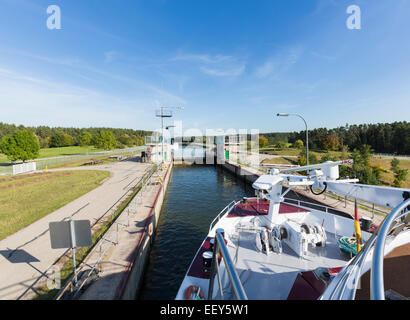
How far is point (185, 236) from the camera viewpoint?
14398 mm

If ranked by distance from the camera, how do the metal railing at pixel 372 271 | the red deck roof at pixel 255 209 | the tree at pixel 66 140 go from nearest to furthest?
the metal railing at pixel 372 271
the red deck roof at pixel 255 209
the tree at pixel 66 140

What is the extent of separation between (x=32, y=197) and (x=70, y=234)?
60.5ft

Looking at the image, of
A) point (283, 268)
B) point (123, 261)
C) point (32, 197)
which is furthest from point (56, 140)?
point (283, 268)

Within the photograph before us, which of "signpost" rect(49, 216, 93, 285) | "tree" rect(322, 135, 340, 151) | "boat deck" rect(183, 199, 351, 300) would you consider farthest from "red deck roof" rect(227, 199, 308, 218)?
"tree" rect(322, 135, 340, 151)

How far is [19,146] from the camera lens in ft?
125

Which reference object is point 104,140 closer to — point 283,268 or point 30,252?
point 30,252

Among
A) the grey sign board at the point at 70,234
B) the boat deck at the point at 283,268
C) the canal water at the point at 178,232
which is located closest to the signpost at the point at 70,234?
the grey sign board at the point at 70,234

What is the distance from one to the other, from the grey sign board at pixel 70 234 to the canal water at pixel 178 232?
4761 mm

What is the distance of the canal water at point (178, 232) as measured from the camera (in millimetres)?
10008

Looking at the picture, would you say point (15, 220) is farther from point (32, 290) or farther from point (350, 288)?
point (350, 288)

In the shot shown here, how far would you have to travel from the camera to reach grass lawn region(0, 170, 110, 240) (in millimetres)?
14023

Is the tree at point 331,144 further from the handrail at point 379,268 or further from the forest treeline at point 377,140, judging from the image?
the handrail at point 379,268

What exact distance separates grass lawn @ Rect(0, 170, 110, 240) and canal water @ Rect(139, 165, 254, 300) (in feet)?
30.1

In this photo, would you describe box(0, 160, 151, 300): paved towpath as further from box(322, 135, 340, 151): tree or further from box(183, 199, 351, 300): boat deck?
box(322, 135, 340, 151): tree
